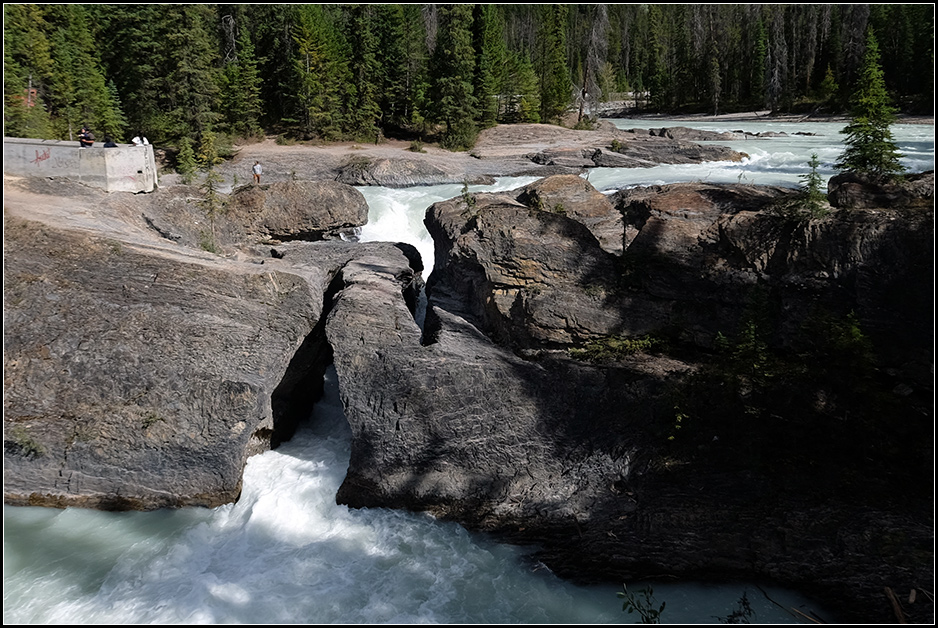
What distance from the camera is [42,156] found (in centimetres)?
1475

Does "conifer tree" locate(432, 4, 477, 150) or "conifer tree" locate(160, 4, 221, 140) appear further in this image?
"conifer tree" locate(432, 4, 477, 150)

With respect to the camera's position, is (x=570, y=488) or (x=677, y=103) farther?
(x=677, y=103)

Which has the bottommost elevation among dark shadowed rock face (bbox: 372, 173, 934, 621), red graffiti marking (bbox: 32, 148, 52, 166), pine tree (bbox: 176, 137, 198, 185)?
dark shadowed rock face (bbox: 372, 173, 934, 621)

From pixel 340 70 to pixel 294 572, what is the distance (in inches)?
1344

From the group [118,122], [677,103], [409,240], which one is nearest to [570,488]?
[409,240]

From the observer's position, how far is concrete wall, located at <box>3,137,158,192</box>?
567 inches

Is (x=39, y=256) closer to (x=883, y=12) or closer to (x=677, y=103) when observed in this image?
(x=883, y=12)

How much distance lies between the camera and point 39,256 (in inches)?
411

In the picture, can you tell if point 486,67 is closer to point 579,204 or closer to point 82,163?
point 579,204

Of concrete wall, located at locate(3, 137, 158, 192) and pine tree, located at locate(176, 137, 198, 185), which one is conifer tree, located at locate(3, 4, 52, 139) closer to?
pine tree, located at locate(176, 137, 198, 185)

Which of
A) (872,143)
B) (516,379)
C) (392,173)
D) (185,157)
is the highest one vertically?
(185,157)

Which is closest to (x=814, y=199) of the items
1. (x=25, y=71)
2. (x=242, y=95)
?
(x=25, y=71)

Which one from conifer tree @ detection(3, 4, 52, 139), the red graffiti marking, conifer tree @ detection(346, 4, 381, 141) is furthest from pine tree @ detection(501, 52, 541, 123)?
the red graffiti marking

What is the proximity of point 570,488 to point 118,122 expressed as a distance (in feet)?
98.5
